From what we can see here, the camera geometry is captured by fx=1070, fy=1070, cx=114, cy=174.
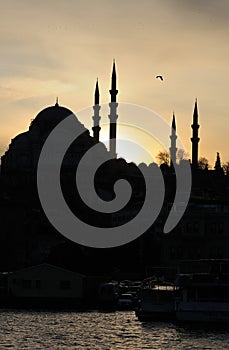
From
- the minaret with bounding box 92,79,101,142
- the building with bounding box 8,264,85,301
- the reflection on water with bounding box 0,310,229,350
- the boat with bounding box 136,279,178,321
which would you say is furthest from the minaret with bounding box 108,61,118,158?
the boat with bounding box 136,279,178,321

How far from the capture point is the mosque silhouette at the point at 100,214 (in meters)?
70.9

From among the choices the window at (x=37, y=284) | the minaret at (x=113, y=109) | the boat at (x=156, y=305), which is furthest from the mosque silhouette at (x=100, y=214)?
the boat at (x=156, y=305)

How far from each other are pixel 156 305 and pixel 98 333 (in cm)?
787

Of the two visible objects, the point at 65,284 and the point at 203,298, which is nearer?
the point at 203,298

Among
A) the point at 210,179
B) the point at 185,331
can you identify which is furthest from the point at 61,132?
the point at 185,331

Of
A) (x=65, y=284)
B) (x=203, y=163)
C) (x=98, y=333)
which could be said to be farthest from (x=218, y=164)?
(x=98, y=333)

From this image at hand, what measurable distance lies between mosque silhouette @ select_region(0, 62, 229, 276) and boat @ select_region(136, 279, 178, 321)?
678 inches

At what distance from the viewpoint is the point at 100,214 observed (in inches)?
3784

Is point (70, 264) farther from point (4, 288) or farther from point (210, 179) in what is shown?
point (210, 179)

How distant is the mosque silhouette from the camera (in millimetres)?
70875

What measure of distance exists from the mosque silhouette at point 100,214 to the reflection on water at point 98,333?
1894 cm

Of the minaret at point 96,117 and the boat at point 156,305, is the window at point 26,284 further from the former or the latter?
the minaret at point 96,117

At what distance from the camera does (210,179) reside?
126 metres

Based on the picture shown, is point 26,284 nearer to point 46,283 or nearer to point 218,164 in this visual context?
point 46,283
